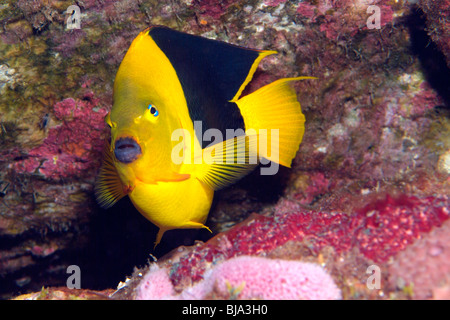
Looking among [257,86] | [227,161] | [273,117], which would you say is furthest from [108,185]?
[257,86]

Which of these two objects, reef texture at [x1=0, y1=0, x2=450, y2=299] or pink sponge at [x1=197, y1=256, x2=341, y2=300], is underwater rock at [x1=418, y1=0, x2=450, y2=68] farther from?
pink sponge at [x1=197, y1=256, x2=341, y2=300]

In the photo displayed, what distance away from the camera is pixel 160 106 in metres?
1.65

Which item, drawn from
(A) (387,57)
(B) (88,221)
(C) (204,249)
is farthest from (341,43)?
(B) (88,221)

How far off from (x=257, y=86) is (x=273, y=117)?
57cm

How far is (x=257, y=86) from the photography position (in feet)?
8.04

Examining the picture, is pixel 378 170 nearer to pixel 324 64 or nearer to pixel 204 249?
pixel 324 64

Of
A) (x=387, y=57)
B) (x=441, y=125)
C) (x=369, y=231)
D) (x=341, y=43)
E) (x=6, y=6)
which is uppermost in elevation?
(x=6, y=6)

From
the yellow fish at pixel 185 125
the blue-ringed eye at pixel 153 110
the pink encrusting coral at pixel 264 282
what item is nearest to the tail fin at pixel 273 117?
the yellow fish at pixel 185 125

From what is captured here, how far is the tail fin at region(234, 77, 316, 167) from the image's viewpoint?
1946 mm

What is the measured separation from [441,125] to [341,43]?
1138 millimetres

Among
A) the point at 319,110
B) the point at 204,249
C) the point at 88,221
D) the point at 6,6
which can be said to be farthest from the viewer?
the point at 88,221

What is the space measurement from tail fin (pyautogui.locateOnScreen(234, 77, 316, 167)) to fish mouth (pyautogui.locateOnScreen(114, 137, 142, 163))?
2.44 ft

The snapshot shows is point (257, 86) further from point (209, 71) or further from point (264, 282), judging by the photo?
point (264, 282)

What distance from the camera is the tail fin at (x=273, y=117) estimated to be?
1.95 meters
